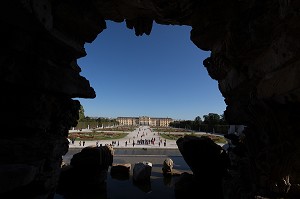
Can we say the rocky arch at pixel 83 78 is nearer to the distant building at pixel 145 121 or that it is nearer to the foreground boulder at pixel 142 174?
the foreground boulder at pixel 142 174

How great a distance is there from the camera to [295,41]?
390cm

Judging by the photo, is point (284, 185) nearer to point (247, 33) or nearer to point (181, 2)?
point (247, 33)

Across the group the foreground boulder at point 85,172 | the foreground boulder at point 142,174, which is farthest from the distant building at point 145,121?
the foreground boulder at point 85,172

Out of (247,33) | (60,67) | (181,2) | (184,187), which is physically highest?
(181,2)

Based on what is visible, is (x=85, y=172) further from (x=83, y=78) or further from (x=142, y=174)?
(x=83, y=78)

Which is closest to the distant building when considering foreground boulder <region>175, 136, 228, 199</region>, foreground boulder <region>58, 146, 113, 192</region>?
foreground boulder <region>58, 146, 113, 192</region>

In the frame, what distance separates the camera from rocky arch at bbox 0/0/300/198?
436 centimetres

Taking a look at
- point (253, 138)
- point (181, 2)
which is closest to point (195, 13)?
point (181, 2)

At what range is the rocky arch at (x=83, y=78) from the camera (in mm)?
4363

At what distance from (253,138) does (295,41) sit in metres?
2.45

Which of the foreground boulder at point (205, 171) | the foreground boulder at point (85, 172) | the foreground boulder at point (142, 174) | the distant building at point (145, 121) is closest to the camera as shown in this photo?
the foreground boulder at point (205, 171)

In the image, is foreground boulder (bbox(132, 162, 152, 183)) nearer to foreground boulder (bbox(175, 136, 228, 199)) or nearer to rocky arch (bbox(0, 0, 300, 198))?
foreground boulder (bbox(175, 136, 228, 199))

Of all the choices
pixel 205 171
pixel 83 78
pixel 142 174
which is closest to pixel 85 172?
pixel 142 174

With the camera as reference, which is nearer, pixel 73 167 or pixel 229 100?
pixel 229 100
